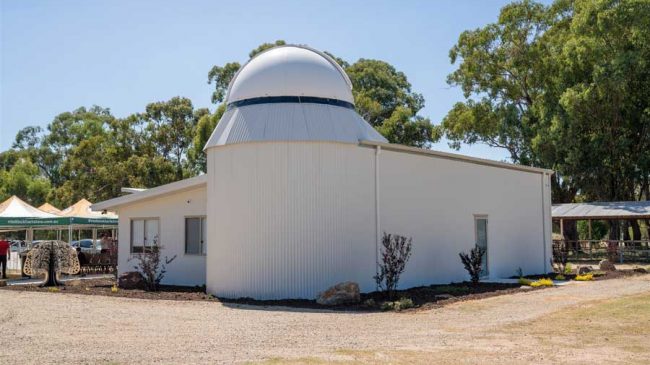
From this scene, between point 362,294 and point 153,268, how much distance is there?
20.5ft

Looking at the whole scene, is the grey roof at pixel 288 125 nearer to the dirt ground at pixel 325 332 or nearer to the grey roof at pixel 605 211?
the dirt ground at pixel 325 332

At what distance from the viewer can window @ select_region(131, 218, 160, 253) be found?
20.3 meters

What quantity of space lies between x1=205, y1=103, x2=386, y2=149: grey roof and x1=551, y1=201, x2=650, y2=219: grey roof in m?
19.5

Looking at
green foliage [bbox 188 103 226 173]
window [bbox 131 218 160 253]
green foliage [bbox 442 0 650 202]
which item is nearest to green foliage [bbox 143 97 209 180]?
green foliage [bbox 188 103 226 173]

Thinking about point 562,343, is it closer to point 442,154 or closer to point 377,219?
point 377,219

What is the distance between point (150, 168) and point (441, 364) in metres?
37.7

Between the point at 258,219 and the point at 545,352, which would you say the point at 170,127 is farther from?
the point at 545,352

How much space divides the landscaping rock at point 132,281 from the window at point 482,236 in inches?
387

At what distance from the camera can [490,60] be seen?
38.3 m

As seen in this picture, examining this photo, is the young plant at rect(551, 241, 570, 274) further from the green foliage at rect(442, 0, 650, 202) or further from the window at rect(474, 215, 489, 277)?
the green foliage at rect(442, 0, 650, 202)

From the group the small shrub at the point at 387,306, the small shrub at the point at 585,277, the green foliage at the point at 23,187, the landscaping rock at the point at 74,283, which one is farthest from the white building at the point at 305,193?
the green foliage at the point at 23,187

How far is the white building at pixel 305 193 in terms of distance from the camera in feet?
50.5

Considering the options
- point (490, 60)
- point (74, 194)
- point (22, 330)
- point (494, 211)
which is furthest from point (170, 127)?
point (22, 330)

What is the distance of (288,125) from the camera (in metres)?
15.7
